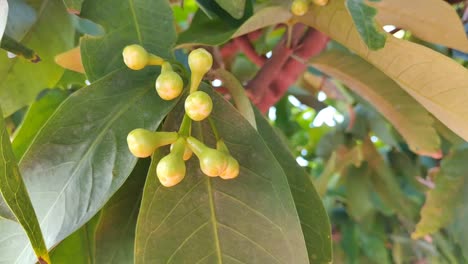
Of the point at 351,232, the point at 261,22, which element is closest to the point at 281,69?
the point at 261,22

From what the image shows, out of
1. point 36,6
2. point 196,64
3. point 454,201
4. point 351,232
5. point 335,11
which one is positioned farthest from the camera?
point 351,232

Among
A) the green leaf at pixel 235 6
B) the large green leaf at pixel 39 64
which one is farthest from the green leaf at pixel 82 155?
the large green leaf at pixel 39 64

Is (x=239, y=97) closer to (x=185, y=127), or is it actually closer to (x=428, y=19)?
(x=185, y=127)

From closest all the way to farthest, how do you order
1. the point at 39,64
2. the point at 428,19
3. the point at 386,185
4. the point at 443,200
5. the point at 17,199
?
the point at 17,199, the point at 428,19, the point at 39,64, the point at 443,200, the point at 386,185

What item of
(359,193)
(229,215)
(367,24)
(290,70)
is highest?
(367,24)

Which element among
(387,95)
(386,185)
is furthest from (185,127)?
(386,185)

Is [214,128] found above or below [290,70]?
above

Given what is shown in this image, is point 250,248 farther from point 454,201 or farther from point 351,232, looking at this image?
point 351,232

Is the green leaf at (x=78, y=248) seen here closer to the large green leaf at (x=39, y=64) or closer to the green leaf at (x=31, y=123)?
the green leaf at (x=31, y=123)
